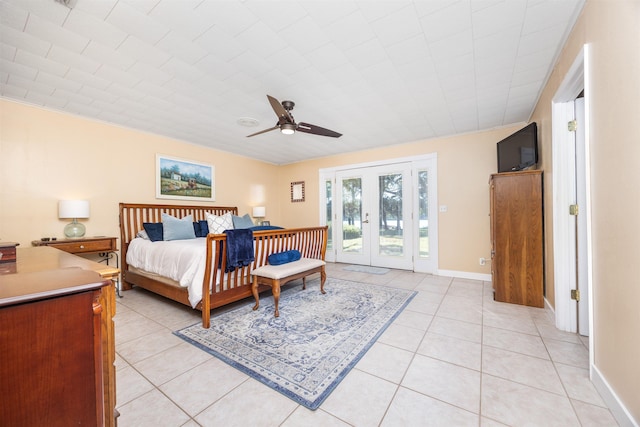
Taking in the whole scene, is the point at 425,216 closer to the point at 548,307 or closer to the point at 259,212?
the point at 548,307

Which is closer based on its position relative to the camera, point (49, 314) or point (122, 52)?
point (49, 314)

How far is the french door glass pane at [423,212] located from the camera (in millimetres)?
4512

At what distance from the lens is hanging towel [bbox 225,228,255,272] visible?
256 cm

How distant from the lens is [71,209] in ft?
10.0

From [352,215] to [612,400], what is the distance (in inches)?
169

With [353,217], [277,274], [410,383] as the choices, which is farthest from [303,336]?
[353,217]

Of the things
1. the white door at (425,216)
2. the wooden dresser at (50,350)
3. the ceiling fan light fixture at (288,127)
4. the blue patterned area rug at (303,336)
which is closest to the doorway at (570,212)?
the blue patterned area rug at (303,336)

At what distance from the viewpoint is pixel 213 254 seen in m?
2.50

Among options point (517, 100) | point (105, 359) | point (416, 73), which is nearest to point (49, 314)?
point (105, 359)

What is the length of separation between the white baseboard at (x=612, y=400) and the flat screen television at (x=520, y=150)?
2.23m

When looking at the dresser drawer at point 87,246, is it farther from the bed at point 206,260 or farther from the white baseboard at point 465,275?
the white baseboard at point 465,275

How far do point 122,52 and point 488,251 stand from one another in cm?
513

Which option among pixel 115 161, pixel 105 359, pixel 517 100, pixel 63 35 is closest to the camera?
pixel 105 359

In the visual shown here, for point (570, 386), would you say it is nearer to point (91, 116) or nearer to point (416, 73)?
point (416, 73)
